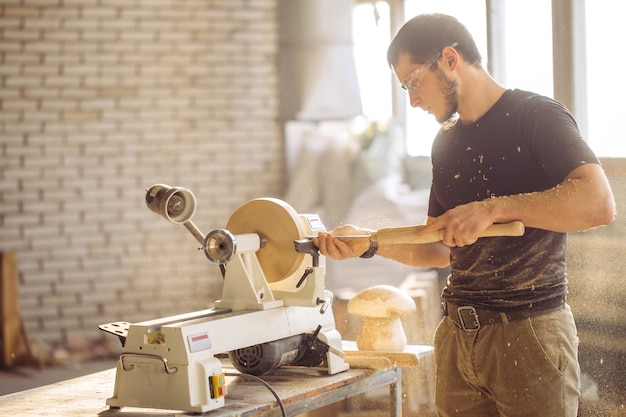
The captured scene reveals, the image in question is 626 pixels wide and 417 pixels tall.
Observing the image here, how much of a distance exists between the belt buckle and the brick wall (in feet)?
17.7

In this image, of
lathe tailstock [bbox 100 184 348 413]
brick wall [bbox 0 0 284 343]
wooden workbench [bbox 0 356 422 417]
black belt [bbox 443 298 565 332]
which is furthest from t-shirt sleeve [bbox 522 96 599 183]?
brick wall [bbox 0 0 284 343]

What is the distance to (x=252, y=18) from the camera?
8.09 meters

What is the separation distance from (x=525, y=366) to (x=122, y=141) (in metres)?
5.94

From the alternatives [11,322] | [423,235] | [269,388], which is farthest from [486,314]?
[11,322]

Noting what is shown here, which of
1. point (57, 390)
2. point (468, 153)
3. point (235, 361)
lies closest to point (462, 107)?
point (468, 153)

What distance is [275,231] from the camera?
9.41ft

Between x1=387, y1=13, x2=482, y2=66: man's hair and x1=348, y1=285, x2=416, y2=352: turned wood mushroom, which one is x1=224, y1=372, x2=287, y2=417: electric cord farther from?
x1=387, y1=13, x2=482, y2=66: man's hair

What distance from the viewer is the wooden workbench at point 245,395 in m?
2.55

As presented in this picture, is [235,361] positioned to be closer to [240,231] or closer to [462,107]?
[240,231]

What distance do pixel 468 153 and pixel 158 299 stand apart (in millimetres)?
5631

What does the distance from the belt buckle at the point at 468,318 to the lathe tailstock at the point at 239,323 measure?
1.64 ft

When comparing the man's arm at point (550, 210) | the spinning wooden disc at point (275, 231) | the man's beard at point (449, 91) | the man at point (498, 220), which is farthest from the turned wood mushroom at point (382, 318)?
the man's beard at point (449, 91)

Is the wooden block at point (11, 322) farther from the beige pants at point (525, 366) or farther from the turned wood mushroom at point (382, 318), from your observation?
the beige pants at point (525, 366)

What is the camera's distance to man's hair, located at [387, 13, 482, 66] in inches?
106
